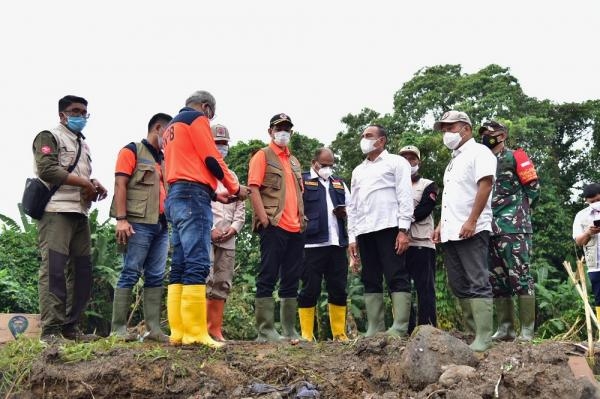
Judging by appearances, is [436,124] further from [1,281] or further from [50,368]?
[1,281]

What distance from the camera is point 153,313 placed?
631cm

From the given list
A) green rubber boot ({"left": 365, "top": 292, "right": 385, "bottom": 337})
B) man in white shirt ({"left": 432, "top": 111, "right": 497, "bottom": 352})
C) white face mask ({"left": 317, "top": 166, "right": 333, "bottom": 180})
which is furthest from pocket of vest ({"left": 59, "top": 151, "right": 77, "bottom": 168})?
man in white shirt ({"left": 432, "top": 111, "right": 497, "bottom": 352})

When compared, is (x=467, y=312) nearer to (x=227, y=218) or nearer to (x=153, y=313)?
(x=227, y=218)

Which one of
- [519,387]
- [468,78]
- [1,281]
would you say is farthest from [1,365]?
[468,78]

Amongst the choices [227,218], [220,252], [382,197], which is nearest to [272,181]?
[227,218]

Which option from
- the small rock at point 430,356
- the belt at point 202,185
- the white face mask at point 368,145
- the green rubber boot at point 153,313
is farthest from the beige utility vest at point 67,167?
the small rock at point 430,356

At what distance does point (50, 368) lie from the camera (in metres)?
5.02

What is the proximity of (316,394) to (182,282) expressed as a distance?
1.51 metres

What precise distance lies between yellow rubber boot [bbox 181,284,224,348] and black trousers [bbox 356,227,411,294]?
71.5 inches

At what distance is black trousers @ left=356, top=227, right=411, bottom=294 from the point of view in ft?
20.7

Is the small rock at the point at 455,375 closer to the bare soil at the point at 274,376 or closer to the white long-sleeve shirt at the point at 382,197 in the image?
the bare soil at the point at 274,376

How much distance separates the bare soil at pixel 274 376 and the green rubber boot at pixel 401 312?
2.53 feet

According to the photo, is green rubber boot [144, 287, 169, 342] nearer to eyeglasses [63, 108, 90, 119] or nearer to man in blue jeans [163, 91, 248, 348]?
man in blue jeans [163, 91, 248, 348]

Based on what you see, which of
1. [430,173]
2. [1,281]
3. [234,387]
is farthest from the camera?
[430,173]
